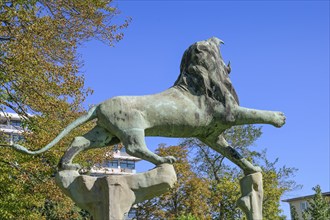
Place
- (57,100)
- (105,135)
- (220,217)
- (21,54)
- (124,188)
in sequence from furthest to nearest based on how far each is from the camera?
(220,217)
(57,100)
(21,54)
(105,135)
(124,188)

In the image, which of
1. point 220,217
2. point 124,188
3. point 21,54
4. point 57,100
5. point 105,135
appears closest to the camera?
point 124,188

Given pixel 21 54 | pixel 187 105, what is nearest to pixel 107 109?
pixel 187 105

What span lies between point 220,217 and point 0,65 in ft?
65.2

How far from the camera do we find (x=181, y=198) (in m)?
29.6

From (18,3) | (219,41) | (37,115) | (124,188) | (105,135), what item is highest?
(18,3)

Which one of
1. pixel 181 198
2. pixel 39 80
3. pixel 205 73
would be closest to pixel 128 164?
pixel 181 198

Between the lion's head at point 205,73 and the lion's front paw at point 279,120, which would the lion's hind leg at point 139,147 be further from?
the lion's front paw at point 279,120

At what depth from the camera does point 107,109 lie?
243 inches

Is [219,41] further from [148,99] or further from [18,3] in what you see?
[18,3]

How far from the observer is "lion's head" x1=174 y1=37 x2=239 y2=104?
6277mm

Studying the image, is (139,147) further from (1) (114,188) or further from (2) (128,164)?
(2) (128,164)

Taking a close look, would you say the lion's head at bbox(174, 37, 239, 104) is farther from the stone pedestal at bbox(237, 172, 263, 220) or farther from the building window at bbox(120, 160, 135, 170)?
the building window at bbox(120, 160, 135, 170)

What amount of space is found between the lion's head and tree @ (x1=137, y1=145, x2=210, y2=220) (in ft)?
74.6

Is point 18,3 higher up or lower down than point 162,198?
higher up
